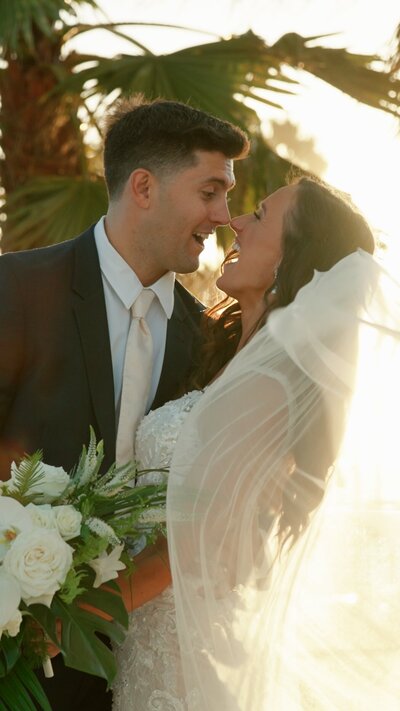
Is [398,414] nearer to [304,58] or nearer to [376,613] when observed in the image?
[376,613]

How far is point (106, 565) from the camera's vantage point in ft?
9.73

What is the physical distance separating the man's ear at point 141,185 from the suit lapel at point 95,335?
A: 33 centimetres

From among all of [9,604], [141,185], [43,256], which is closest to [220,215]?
[141,185]

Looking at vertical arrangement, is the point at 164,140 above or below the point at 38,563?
above

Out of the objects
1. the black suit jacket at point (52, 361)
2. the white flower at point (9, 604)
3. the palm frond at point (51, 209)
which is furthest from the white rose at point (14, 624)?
the palm frond at point (51, 209)

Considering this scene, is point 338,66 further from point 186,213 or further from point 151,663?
point 151,663

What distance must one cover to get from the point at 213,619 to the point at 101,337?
4.28 feet

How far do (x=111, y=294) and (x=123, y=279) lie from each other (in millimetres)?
73

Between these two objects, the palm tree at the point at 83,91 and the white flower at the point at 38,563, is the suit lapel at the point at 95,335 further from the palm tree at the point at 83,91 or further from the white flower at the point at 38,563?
Answer: the palm tree at the point at 83,91

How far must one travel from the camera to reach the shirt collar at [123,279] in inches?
162

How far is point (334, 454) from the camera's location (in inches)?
119

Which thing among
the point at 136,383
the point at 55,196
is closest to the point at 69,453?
the point at 136,383

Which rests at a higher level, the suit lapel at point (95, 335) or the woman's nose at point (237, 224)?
the woman's nose at point (237, 224)

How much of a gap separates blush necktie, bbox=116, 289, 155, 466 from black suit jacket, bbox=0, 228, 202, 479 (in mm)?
94
